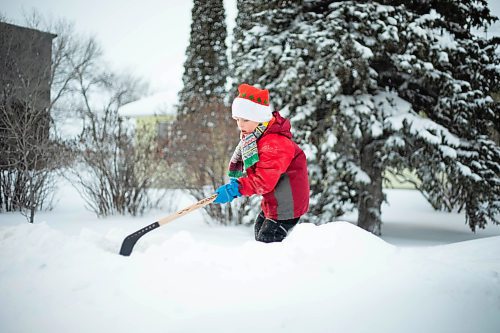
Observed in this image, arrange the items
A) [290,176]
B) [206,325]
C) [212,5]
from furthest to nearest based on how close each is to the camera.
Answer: [212,5] < [290,176] < [206,325]

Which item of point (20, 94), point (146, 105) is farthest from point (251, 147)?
point (146, 105)

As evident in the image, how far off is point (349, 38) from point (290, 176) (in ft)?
11.2

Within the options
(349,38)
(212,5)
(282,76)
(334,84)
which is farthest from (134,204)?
(212,5)

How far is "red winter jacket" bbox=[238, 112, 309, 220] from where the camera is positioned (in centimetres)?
253

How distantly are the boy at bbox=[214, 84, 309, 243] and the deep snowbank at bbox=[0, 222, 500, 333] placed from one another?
434 mm

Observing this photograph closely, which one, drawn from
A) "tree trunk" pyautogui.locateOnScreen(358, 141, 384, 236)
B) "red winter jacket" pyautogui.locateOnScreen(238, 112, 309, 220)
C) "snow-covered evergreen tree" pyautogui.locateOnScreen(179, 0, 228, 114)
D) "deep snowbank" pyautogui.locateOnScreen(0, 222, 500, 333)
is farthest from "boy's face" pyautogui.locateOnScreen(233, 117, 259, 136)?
"snow-covered evergreen tree" pyautogui.locateOnScreen(179, 0, 228, 114)

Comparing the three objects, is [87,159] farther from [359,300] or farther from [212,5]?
[212,5]

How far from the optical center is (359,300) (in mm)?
1644

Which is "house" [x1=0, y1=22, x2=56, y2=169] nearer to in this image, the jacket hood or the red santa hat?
the red santa hat

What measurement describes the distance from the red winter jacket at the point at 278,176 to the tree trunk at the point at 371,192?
144 inches

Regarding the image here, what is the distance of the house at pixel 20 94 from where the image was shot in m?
4.78

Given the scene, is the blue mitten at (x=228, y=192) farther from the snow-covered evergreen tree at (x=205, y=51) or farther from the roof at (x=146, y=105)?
the roof at (x=146, y=105)

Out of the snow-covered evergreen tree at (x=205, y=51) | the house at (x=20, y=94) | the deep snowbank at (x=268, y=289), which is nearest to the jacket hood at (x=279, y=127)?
the deep snowbank at (x=268, y=289)

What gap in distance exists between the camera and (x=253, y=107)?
2.77m
